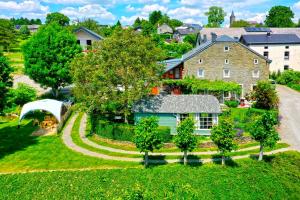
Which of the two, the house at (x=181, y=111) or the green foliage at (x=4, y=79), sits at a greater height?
the green foliage at (x=4, y=79)

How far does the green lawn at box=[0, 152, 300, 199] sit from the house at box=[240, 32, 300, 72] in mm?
44993

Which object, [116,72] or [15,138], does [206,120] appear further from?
[15,138]

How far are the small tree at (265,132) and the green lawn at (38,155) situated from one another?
1242 centimetres

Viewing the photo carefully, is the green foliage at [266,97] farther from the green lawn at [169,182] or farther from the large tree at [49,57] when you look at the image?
the large tree at [49,57]

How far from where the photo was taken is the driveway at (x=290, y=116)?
39.9 m

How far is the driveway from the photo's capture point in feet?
131

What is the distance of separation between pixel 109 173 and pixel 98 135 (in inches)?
427

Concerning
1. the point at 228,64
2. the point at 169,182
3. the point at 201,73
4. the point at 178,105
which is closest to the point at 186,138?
the point at 169,182

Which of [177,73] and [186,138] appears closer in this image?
[186,138]

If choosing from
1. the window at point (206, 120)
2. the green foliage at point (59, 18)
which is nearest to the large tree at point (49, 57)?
the window at point (206, 120)

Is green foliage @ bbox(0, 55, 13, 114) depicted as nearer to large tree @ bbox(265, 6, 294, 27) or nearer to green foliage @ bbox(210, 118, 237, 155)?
green foliage @ bbox(210, 118, 237, 155)

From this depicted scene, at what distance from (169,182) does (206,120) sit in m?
14.2

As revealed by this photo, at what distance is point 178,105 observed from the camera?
4131 cm

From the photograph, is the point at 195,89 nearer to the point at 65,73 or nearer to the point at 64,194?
the point at 65,73
